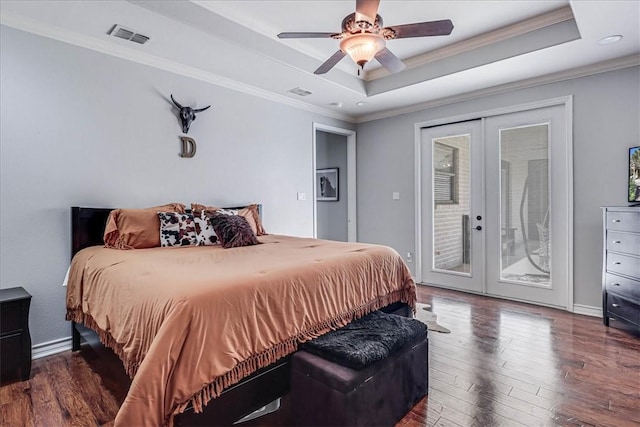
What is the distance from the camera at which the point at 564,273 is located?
374 cm

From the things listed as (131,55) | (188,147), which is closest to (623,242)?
(188,147)

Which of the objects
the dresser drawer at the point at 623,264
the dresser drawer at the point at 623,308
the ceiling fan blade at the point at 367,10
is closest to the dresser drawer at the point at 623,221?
the dresser drawer at the point at 623,264

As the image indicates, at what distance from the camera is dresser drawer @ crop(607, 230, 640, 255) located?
2.89 m

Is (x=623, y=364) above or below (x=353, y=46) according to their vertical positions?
below

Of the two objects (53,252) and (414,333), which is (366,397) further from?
(53,252)

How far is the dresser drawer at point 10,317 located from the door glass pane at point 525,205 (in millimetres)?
4658

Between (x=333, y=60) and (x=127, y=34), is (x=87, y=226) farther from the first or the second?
(x=333, y=60)

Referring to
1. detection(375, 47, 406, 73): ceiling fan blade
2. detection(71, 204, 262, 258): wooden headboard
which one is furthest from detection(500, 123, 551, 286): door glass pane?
detection(71, 204, 262, 258): wooden headboard

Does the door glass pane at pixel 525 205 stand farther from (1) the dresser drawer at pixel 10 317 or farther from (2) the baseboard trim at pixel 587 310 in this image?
(1) the dresser drawer at pixel 10 317

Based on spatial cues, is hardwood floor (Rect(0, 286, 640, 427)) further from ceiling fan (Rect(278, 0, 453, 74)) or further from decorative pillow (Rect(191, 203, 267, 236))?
ceiling fan (Rect(278, 0, 453, 74))

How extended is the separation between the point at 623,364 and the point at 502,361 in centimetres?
83

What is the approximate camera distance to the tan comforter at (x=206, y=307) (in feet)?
4.58

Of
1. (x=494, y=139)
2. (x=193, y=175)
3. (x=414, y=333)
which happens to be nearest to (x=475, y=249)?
(x=494, y=139)

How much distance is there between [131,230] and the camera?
110 inches
